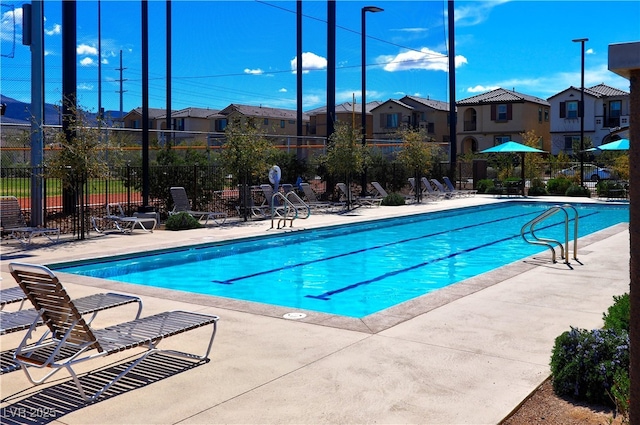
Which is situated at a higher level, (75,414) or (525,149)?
(525,149)

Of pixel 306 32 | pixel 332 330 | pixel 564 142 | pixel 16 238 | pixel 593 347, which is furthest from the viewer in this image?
pixel 564 142

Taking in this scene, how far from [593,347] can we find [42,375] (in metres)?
4.11

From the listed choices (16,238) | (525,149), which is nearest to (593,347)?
(16,238)

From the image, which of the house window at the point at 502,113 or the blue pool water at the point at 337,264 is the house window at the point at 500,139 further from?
the blue pool water at the point at 337,264

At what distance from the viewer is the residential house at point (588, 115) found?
2298 inches

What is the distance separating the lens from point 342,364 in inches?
211

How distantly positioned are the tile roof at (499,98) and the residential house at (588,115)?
2.02 meters

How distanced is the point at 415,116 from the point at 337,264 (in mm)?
54490

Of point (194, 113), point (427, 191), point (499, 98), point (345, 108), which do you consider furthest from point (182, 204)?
point (345, 108)

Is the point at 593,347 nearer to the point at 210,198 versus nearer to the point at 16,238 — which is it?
the point at 16,238

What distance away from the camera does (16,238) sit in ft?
44.5

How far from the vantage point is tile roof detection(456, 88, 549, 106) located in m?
58.1

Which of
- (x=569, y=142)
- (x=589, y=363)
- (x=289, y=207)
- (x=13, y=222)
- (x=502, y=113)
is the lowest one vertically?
(x=589, y=363)

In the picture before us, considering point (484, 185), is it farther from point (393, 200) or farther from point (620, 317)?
point (620, 317)
